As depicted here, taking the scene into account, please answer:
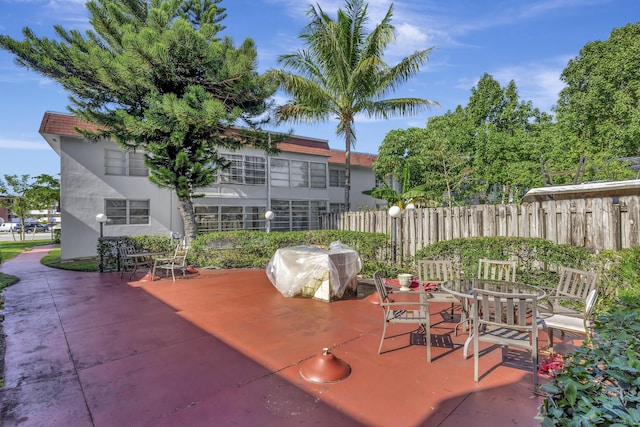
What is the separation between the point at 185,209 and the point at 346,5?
10427 mm

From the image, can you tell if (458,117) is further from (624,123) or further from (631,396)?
(631,396)

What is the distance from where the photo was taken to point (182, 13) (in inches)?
527

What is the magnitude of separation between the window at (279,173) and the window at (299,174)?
398 millimetres

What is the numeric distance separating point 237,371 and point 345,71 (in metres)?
12.7

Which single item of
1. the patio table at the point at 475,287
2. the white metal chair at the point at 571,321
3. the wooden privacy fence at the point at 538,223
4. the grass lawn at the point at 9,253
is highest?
the wooden privacy fence at the point at 538,223

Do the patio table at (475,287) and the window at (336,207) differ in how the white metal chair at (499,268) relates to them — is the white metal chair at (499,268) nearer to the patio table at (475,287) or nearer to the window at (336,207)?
the patio table at (475,287)

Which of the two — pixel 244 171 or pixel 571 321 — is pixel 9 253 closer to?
pixel 244 171

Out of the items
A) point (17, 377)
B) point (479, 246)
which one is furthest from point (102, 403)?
point (479, 246)

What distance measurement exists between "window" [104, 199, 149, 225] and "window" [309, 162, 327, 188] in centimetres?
921

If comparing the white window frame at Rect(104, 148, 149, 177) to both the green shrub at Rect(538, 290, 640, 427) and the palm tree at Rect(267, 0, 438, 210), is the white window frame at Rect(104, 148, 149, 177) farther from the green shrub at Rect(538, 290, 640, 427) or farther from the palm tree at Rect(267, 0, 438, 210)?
the green shrub at Rect(538, 290, 640, 427)

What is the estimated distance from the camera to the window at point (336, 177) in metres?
21.9

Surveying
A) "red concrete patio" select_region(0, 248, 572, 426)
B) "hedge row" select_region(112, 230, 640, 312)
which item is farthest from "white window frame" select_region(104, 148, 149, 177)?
"red concrete patio" select_region(0, 248, 572, 426)

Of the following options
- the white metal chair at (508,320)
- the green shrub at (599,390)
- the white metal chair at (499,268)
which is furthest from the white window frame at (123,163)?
the green shrub at (599,390)

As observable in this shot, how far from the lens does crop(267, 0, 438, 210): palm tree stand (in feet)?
43.3
